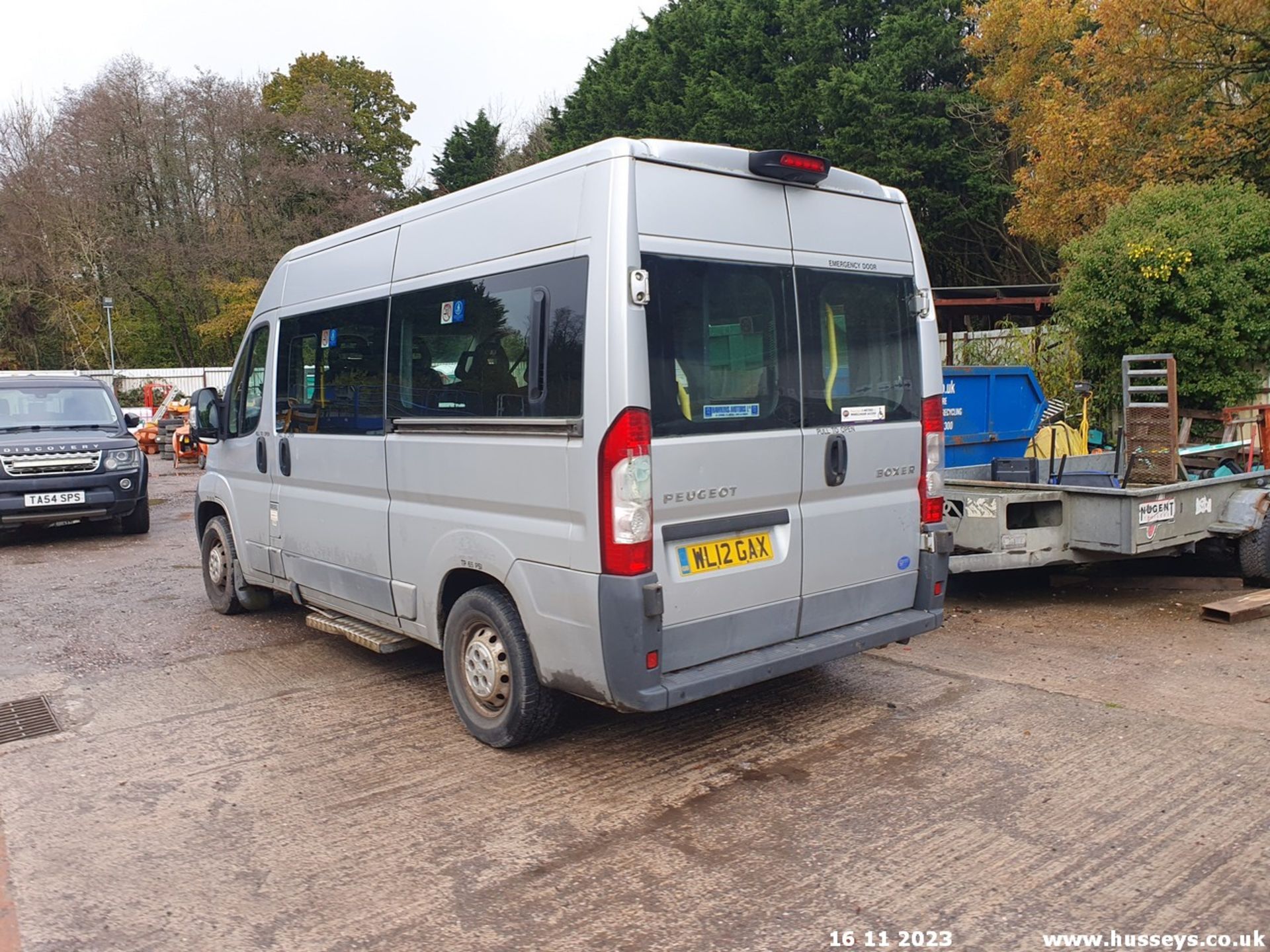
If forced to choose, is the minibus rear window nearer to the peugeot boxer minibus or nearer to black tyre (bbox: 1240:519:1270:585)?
the peugeot boxer minibus

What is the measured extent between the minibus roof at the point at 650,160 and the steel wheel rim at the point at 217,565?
3.30m

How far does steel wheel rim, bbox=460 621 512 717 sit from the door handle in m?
1.67

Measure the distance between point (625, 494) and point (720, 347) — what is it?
2.67 ft

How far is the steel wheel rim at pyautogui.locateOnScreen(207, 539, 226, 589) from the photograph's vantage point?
7.32m

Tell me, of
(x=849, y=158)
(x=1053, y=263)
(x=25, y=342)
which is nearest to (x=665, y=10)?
(x=849, y=158)

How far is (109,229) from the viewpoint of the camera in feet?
117

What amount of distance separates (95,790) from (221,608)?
3.23m

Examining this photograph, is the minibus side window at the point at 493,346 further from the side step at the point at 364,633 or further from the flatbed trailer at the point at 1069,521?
the flatbed trailer at the point at 1069,521

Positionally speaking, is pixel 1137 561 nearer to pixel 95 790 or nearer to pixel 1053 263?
pixel 95 790

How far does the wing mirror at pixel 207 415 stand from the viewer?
6.96 metres

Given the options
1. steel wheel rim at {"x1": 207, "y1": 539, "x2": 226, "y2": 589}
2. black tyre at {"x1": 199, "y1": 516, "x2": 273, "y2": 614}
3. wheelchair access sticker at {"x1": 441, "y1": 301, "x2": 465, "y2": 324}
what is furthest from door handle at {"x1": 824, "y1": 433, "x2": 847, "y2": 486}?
steel wheel rim at {"x1": 207, "y1": 539, "x2": 226, "y2": 589}

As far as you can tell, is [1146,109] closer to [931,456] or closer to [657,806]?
[931,456]

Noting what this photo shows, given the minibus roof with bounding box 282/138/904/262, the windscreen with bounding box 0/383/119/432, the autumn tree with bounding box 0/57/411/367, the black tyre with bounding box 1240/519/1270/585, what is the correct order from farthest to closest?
the autumn tree with bounding box 0/57/411/367, the windscreen with bounding box 0/383/119/432, the black tyre with bounding box 1240/519/1270/585, the minibus roof with bounding box 282/138/904/262
